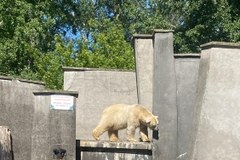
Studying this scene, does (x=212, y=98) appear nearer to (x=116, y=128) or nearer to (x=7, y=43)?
(x=116, y=128)

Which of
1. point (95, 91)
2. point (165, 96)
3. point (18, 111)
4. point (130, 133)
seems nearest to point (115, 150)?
point (130, 133)

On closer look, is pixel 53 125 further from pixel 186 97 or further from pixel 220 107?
pixel 220 107

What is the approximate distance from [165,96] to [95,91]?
11.9 ft

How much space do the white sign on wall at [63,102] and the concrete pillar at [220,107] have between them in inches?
80.4

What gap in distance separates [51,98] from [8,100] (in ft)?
9.32

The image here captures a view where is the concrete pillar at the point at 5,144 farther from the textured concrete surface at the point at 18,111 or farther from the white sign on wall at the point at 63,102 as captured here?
the textured concrete surface at the point at 18,111

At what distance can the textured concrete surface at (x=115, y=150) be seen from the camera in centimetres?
1085

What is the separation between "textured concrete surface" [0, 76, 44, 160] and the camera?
42.8 feet

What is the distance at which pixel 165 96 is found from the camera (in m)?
11.1

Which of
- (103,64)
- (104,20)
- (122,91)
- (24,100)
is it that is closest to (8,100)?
(24,100)

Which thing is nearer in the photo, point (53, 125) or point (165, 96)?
point (53, 125)

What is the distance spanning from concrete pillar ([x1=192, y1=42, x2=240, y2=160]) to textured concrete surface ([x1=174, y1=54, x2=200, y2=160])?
1.22 ft

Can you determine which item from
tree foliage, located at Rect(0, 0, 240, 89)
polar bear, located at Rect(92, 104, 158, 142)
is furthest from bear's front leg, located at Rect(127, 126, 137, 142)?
tree foliage, located at Rect(0, 0, 240, 89)

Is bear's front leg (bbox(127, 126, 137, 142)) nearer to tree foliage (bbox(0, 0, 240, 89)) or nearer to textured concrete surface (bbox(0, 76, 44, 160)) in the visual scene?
textured concrete surface (bbox(0, 76, 44, 160))
